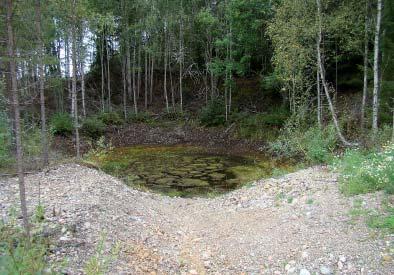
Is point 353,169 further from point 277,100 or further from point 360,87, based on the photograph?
point 277,100

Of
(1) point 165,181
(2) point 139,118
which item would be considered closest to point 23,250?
(1) point 165,181

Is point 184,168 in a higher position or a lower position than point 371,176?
lower

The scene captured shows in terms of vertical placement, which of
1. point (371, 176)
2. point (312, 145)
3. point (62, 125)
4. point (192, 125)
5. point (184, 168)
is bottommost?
point (184, 168)

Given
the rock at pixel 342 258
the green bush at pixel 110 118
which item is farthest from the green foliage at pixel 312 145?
the green bush at pixel 110 118

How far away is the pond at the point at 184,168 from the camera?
13.2 metres

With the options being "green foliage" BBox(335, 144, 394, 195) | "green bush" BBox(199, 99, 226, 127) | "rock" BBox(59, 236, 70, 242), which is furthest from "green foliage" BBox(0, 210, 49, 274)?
"green bush" BBox(199, 99, 226, 127)

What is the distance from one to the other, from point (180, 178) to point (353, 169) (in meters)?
7.52

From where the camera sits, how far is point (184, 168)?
16.6m

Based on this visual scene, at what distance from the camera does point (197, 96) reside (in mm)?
31609

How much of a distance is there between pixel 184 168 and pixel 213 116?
9.79m

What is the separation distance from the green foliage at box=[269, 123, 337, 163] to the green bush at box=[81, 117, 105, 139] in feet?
38.7

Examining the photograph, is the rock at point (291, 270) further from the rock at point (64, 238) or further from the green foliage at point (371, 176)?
the rock at point (64, 238)

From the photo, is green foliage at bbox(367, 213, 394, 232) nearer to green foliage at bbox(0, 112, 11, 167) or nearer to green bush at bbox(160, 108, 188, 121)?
green foliage at bbox(0, 112, 11, 167)

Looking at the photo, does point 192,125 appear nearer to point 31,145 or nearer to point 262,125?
point 262,125
